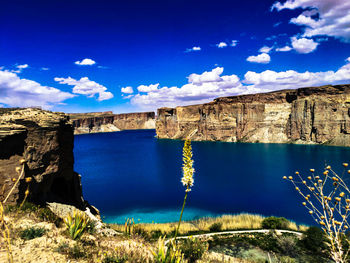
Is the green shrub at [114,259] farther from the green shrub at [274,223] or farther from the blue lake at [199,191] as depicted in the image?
the blue lake at [199,191]

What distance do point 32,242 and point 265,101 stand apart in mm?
83650

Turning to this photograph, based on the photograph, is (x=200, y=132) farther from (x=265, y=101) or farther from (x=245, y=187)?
(x=245, y=187)

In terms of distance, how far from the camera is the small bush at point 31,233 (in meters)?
6.28

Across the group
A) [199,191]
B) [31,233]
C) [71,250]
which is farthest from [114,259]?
[199,191]

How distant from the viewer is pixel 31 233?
6434mm

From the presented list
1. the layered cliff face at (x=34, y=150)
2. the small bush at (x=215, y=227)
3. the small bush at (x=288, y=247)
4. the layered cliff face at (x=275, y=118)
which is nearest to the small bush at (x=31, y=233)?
the layered cliff face at (x=34, y=150)

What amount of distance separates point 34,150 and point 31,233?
5204mm

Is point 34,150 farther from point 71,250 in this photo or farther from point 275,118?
point 275,118

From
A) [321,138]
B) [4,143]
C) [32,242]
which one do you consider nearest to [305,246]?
[32,242]

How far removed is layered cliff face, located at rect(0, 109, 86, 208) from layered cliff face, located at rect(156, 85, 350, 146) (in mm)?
72949

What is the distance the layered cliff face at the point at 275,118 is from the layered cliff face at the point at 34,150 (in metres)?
72.9

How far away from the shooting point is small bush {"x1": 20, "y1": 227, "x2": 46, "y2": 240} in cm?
628

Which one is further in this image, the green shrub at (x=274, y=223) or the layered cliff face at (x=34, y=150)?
the green shrub at (x=274, y=223)

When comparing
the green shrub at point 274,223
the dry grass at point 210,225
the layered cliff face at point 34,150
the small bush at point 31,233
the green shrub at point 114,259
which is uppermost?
the layered cliff face at point 34,150
